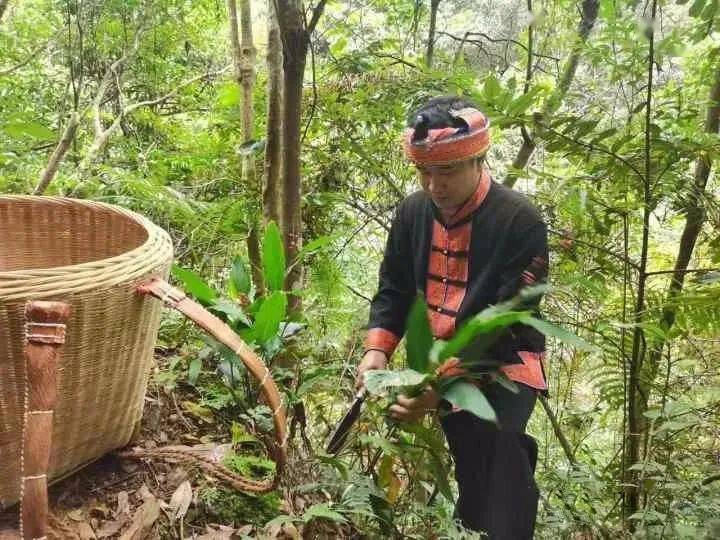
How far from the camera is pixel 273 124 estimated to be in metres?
2.26

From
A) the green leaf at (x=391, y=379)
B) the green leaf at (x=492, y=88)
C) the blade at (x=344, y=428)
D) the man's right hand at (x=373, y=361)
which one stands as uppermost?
the green leaf at (x=492, y=88)

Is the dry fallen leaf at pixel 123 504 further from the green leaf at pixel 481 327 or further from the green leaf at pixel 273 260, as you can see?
the green leaf at pixel 481 327

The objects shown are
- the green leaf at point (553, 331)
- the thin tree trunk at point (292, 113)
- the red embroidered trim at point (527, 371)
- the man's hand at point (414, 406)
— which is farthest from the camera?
the thin tree trunk at point (292, 113)

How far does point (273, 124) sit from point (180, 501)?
1.37 meters

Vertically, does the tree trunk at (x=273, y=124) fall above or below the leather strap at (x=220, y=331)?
above

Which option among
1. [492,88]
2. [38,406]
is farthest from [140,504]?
[492,88]

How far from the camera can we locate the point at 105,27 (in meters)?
3.79

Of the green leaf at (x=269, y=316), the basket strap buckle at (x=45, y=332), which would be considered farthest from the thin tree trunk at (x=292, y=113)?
the basket strap buckle at (x=45, y=332)

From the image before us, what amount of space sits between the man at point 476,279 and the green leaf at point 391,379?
0.70 ft

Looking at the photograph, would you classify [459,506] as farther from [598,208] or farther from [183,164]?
[183,164]

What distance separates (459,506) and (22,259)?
165cm

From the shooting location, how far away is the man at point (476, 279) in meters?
1.67

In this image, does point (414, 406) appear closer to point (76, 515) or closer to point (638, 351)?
point (76, 515)

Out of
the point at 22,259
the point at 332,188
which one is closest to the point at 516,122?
the point at 332,188
